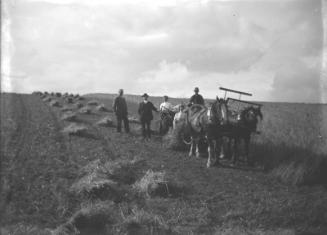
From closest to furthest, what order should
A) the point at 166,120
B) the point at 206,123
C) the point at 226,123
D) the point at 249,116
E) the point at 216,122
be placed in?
the point at 226,123, the point at 216,122, the point at 249,116, the point at 206,123, the point at 166,120

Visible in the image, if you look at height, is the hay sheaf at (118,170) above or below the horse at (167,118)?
below

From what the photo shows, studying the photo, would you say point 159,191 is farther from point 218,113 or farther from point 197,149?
point 197,149

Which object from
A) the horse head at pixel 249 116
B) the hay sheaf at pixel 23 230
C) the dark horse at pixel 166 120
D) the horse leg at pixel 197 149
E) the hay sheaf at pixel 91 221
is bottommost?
the hay sheaf at pixel 23 230

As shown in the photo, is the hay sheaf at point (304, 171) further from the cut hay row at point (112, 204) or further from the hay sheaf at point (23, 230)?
the hay sheaf at point (23, 230)

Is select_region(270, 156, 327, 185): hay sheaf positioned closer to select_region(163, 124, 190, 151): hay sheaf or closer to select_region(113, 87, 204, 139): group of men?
select_region(163, 124, 190, 151): hay sheaf

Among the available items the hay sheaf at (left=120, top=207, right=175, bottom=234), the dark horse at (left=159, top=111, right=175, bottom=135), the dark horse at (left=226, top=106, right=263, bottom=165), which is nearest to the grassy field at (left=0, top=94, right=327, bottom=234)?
the hay sheaf at (left=120, top=207, right=175, bottom=234)

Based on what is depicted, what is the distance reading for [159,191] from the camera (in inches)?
400

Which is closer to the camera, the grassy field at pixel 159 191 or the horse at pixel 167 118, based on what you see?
the grassy field at pixel 159 191

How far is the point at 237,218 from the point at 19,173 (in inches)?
259

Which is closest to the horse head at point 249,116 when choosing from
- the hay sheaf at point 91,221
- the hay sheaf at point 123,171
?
the hay sheaf at point 123,171

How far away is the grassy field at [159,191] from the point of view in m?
7.94

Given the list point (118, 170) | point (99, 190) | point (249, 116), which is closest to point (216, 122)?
point (249, 116)

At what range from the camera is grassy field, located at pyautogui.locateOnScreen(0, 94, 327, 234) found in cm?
794

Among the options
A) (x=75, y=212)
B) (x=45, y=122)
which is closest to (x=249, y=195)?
(x=75, y=212)
